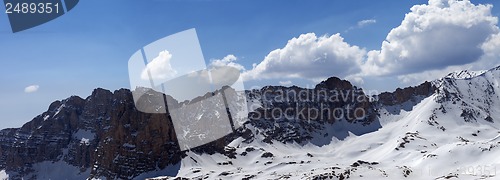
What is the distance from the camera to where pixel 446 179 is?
12525 centimetres

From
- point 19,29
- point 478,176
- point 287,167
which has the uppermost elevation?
point 19,29

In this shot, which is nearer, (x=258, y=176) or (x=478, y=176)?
(x=478, y=176)

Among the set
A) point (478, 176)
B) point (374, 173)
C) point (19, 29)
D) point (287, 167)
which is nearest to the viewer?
point (19, 29)

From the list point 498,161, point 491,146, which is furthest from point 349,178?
point 491,146

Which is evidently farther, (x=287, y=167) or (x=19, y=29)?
(x=287, y=167)

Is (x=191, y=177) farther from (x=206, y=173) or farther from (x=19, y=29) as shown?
(x=19, y=29)

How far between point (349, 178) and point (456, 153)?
152ft

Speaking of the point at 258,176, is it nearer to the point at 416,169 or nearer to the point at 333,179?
the point at 333,179

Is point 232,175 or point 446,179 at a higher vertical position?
point 232,175

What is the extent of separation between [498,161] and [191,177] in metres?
116

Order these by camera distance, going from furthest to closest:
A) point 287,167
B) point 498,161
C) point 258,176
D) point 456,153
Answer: point 287,167 → point 258,176 → point 456,153 → point 498,161

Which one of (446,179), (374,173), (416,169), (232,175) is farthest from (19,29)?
(232,175)

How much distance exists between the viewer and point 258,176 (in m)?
186

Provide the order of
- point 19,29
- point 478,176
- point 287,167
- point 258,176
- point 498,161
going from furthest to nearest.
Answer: point 287,167, point 258,176, point 498,161, point 478,176, point 19,29
